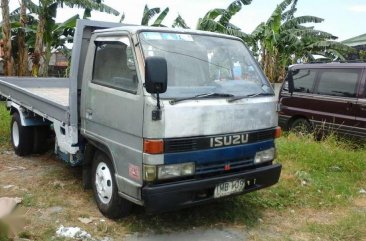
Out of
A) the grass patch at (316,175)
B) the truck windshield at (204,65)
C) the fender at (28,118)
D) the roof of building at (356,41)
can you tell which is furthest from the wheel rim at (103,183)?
the roof of building at (356,41)

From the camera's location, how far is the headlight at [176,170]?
3566 mm

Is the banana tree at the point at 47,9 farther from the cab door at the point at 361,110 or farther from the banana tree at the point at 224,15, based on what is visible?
the cab door at the point at 361,110

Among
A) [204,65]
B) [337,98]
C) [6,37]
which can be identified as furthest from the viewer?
[6,37]

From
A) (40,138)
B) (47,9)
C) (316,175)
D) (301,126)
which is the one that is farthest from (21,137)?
(47,9)

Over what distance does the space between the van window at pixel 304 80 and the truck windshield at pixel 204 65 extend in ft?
14.5

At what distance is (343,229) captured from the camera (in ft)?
14.0

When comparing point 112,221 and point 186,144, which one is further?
point 112,221

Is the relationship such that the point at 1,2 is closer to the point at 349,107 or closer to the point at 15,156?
the point at 15,156

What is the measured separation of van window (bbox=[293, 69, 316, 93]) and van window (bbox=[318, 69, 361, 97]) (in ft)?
0.74

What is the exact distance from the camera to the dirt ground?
13.2 ft

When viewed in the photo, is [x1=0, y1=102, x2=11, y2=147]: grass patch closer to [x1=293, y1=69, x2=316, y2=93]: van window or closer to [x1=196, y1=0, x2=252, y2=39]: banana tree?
[x1=293, y1=69, x2=316, y2=93]: van window

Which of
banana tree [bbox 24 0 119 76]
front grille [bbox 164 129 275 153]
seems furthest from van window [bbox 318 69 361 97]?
banana tree [bbox 24 0 119 76]

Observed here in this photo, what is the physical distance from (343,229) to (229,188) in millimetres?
1362

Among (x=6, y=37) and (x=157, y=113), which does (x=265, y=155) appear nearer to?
(x=157, y=113)
